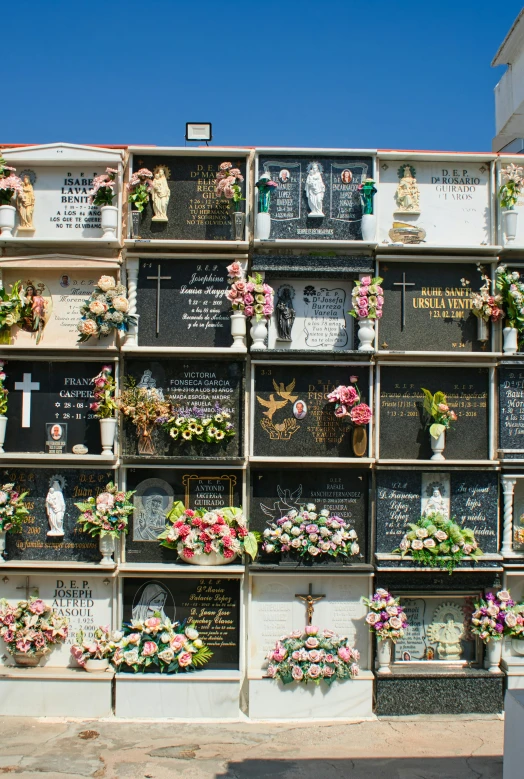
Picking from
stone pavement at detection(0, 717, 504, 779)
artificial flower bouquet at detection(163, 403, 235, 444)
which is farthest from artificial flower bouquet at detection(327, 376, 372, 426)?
stone pavement at detection(0, 717, 504, 779)

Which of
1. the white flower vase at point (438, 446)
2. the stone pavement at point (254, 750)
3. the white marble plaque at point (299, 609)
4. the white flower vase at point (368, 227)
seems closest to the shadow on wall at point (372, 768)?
the stone pavement at point (254, 750)

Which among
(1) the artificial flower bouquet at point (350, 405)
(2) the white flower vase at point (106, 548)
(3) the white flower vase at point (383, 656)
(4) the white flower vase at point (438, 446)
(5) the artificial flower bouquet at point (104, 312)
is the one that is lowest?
(3) the white flower vase at point (383, 656)

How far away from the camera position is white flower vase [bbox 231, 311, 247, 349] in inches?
Result: 336

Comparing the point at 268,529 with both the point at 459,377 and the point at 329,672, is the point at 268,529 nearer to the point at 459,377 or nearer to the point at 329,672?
the point at 329,672

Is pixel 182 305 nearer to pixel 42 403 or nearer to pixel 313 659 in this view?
pixel 42 403

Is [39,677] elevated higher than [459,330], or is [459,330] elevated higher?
[459,330]

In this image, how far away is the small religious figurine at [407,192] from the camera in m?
8.91

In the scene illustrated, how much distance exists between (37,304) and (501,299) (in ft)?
17.5

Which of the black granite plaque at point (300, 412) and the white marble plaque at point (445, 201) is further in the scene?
the white marble plaque at point (445, 201)

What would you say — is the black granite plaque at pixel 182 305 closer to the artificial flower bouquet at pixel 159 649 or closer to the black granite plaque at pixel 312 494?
the black granite plaque at pixel 312 494

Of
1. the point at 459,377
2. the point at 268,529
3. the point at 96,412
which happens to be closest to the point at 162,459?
the point at 96,412

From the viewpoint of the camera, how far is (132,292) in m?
8.72

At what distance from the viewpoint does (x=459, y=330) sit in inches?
348

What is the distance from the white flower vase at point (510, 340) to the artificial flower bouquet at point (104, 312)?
4.30 meters
